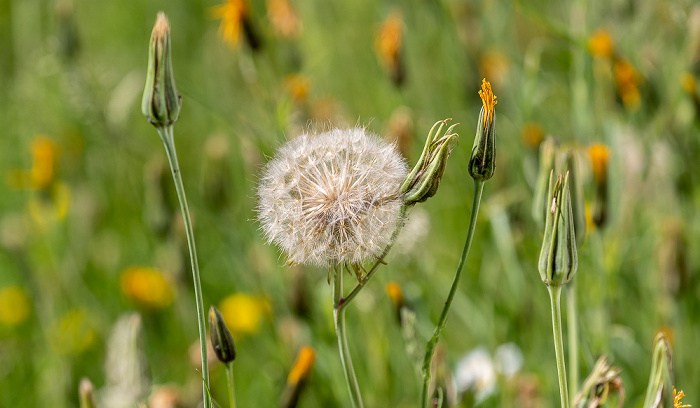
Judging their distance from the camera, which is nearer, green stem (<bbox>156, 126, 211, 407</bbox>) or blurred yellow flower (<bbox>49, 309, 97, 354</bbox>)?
green stem (<bbox>156, 126, 211, 407</bbox>)

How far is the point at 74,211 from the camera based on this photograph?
3590 mm

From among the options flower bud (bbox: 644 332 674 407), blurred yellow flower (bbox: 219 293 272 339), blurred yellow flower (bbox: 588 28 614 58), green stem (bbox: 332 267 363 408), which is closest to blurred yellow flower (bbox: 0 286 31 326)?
blurred yellow flower (bbox: 219 293 272 339)

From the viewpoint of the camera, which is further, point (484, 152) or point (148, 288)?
point (148, 288)

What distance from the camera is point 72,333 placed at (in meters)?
2.91

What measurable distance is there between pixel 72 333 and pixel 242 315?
0.72 m

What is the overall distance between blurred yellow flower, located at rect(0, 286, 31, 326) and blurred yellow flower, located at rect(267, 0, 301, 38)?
190cm

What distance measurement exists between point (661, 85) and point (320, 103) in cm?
128

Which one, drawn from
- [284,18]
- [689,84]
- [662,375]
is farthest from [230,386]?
[284,18]

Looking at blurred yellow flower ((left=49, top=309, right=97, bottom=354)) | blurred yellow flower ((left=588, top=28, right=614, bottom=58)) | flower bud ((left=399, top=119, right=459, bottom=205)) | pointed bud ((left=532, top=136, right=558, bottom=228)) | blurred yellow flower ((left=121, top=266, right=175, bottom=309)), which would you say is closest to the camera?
flower bud ((left=399, top=119, right=459, bottom=205))

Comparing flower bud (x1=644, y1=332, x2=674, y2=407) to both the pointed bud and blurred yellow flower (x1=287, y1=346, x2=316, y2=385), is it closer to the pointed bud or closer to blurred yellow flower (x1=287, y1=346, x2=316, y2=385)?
the pointed bud

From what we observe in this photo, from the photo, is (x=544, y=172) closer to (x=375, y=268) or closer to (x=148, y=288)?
(x=375, y=268)

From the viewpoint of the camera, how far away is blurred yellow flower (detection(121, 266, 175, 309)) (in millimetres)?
3156

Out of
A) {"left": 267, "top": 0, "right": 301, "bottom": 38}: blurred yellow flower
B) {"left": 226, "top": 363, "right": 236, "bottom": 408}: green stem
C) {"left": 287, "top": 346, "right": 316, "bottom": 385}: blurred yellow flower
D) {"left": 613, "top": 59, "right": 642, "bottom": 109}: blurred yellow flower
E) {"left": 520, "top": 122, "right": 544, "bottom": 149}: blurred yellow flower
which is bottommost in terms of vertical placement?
{"left": 226, "top": 363, "right": 236, "bottom": 408}: green stem

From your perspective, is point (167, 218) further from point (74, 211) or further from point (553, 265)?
point (553, 265)
